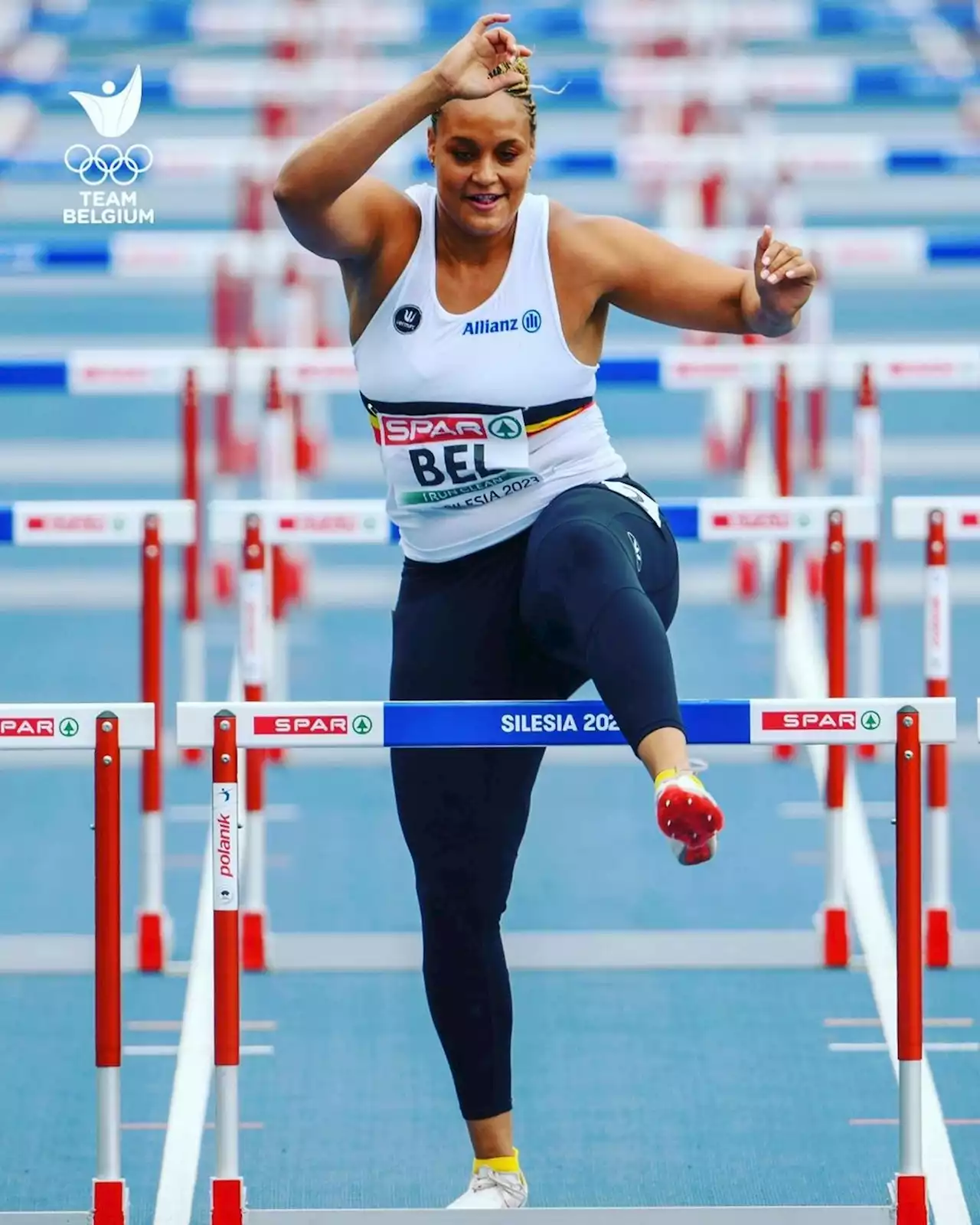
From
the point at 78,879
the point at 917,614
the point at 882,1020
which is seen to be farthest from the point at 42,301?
the point at 882,1020

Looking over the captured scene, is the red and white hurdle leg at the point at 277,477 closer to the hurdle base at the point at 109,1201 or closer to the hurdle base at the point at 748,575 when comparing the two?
the hurdle base at the point at 748,575

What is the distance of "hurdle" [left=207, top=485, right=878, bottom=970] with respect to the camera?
5.38 metres

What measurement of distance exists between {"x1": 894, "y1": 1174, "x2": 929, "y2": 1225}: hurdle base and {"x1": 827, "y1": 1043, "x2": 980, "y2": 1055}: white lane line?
136cm

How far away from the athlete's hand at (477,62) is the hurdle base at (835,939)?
2.58 metres

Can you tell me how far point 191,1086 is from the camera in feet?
16.2

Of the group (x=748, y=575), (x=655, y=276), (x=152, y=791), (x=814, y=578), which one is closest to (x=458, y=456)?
(x=655, y=276)

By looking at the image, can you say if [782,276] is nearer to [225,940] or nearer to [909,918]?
[909,918]

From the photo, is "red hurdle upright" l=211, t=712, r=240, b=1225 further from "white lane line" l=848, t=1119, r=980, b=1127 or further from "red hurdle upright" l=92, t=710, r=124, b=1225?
"white lane line" l=848, t=1119, r=980, b=1127

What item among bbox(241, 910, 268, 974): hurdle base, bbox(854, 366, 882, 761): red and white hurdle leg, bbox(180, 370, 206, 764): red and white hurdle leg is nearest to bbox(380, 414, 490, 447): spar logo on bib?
bbox(241, 910, 268, 974): hurdle base

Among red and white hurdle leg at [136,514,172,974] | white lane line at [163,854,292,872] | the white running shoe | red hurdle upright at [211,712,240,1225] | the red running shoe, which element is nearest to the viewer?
the red running shoe

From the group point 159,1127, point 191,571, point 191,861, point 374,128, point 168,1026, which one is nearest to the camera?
point 374,128

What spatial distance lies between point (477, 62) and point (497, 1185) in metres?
1.70

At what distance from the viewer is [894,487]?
9844 mm

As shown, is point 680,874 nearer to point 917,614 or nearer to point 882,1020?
point 882,1020
